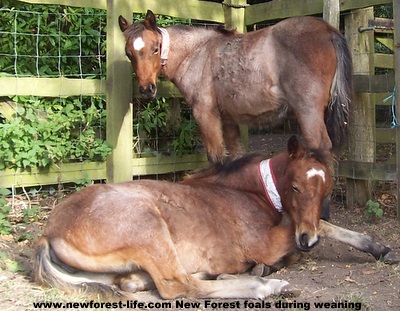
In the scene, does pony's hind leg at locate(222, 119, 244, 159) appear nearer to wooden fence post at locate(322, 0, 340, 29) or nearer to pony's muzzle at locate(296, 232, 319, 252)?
wooden fence post at locate(322, 0, 340, 29)

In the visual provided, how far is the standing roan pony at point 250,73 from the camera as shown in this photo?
239 inches

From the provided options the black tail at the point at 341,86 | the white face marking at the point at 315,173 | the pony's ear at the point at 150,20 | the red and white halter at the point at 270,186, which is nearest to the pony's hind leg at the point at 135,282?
the red and white halter at the point at 270,186

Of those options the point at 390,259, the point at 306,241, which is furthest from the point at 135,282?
the point at 390,259

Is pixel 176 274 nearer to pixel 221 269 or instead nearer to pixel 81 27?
pixel 221 269

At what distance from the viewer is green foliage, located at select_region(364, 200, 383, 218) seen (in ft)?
20.8

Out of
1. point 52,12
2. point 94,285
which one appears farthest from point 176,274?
point 52,12

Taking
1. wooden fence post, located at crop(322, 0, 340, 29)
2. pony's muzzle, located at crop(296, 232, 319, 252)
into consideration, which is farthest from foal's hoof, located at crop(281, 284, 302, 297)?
wooden fence post, located at crop(322, 0, 340, 29)

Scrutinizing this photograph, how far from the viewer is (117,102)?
682cm

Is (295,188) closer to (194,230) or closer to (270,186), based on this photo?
(270,186)

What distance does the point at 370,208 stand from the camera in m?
6.40

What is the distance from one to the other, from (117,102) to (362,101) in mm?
2724

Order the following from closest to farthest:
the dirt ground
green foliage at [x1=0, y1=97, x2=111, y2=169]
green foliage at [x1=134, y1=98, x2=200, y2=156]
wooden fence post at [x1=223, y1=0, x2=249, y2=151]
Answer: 1. the dirt ground
2. green foliage at [x1=0, y1=97, x2=111, y2=169]
3. green foliage at [x1=134, y1=98, x2=200, y2=156]
4. wooden fence post at [x1=223, y1=0, x2=249, y2=151]

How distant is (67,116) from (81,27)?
132 centimetres

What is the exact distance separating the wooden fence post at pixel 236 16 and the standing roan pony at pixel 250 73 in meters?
0.80
